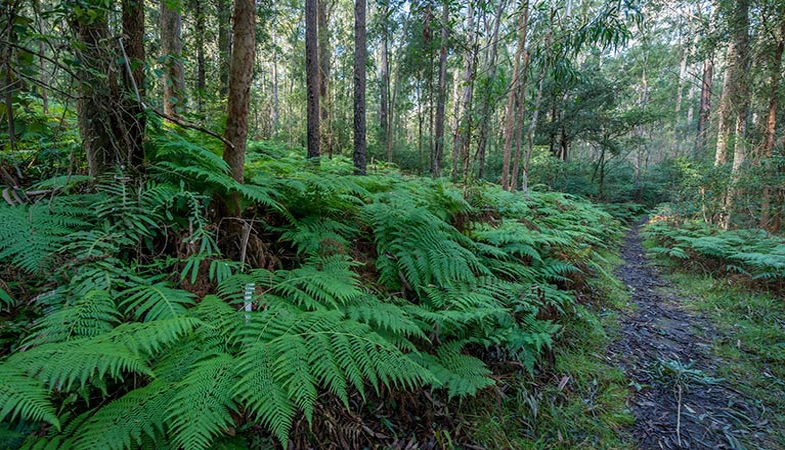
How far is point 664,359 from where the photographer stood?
3.10 metres

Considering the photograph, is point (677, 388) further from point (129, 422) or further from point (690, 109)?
point (690, 109)

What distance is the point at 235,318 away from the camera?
1716 mm

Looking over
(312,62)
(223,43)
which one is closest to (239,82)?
(312,62)

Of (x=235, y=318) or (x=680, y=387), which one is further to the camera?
(x=680, y=387)

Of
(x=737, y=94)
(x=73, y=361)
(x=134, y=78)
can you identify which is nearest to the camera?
(x=73, y=361)

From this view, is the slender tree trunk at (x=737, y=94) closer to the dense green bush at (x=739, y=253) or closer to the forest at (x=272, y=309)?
the dense green bush at (x=739, y=253)

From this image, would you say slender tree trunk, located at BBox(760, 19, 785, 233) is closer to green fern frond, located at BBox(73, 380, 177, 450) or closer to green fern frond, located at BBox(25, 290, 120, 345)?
green fern frond, located at BBox(73, 380, 177, 450)

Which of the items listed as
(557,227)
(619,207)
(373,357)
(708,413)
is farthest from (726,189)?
(373,357)

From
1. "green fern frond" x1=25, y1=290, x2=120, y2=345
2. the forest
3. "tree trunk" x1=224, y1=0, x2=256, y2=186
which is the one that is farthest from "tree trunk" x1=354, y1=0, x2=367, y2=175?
"green fern frond" x1=25, y1=290, x2=120, y2=345

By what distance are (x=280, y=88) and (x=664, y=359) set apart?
114ft

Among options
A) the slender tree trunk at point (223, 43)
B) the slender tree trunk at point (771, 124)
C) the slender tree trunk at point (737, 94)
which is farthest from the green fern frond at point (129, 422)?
the slender tree trunk at point (737, 94)

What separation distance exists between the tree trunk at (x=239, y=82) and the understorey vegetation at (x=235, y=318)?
145 mm

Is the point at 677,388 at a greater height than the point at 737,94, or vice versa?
the point at 737,94

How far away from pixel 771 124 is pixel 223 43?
41.0 ft
